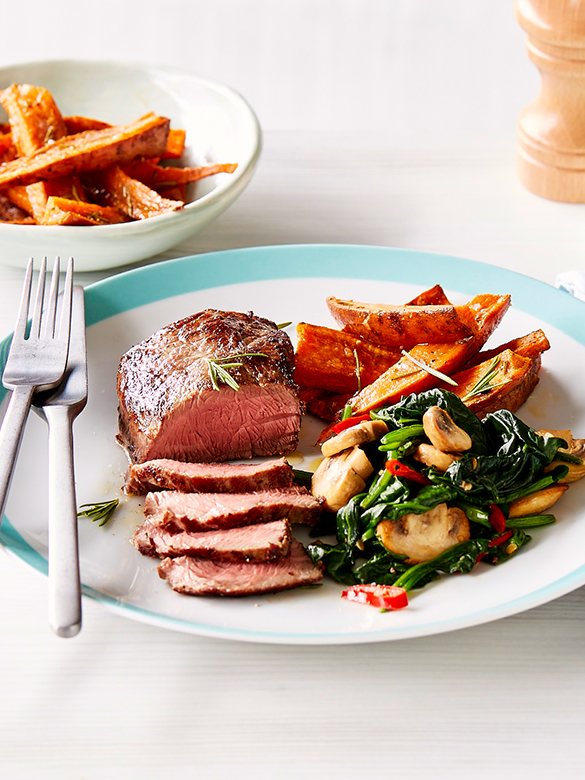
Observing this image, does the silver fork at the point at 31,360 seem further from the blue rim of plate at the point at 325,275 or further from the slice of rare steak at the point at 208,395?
the slice of rare steak at the point at 208,395

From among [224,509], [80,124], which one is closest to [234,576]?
[224,509]

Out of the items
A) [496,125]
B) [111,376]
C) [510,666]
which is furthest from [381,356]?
Result: [496,125]

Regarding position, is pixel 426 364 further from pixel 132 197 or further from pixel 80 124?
pixel 80 124

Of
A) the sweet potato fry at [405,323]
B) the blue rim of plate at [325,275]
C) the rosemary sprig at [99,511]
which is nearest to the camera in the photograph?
the rosemary sprig at [99,511]

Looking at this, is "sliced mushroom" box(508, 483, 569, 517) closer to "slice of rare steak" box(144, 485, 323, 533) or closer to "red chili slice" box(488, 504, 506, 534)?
"red chili slice" box(488, 504, 506, 534)

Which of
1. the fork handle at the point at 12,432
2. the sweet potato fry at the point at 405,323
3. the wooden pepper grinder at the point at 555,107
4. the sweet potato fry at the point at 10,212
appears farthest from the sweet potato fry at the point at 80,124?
the wooden pepper grinder at the point at 555,107

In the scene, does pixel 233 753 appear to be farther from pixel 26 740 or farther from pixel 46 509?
pixel 46 509
